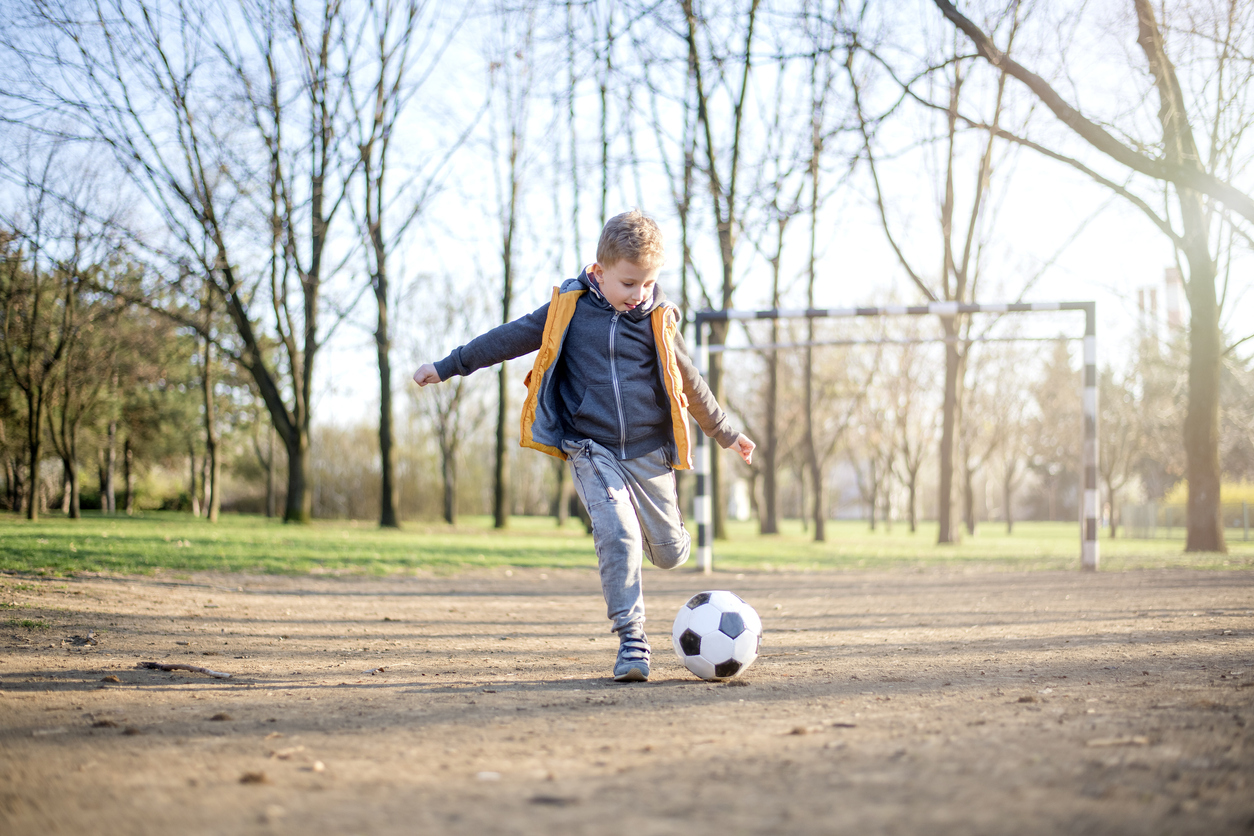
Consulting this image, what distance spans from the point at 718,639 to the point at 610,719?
2.98ft

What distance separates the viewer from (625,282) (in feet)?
11.9

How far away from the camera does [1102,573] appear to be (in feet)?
31.3

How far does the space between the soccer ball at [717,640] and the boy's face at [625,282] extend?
1331mm

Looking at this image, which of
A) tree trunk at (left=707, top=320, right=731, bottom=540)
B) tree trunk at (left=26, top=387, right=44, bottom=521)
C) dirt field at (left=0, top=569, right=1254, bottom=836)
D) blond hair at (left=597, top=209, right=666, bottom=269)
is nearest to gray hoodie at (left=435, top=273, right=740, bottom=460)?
blond hair at (left=597, top=209, right=666, bottom=269)

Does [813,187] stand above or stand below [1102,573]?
above

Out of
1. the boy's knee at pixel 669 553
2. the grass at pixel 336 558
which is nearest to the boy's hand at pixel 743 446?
the boy's knee at pixel 669 553

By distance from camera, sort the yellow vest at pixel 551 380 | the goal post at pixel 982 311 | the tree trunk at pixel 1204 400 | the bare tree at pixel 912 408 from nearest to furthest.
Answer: the yellow vest at pixel 551 380
the goal post at pixel 982 311
the tree trunk at pixel 1204 400
the bare tree at pixel 912 408

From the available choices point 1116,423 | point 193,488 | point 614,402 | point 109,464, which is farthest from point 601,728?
point 1116,423

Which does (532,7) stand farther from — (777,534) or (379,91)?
(777,534)

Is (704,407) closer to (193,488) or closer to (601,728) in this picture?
(601,728)

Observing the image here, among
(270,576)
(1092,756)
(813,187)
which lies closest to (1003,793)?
(1092,756)

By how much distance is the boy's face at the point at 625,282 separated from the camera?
3570 millimetres

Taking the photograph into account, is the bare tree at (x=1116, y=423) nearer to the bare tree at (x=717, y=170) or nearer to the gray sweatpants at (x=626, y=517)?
the bare tree at (x=717, y=170)

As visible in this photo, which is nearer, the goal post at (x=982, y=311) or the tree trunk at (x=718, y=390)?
A: the goal post at (x=982, y=311)
